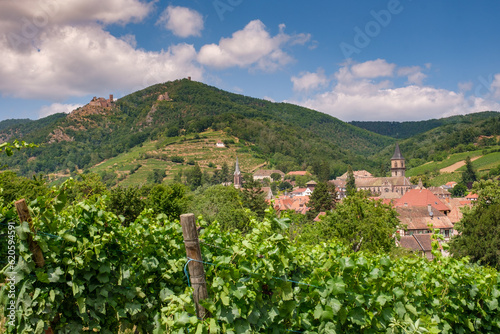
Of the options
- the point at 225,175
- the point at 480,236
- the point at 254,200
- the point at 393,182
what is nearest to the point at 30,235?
the point at 480,236

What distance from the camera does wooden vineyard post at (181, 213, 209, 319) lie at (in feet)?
11.2

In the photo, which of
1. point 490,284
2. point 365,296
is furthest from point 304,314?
point 490,284

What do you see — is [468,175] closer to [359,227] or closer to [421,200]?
[421,200]

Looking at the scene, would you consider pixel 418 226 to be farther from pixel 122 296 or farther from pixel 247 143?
pixel 247 143

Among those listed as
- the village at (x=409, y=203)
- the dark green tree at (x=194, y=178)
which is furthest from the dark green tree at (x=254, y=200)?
the dark green tree at (x=194, y=178)

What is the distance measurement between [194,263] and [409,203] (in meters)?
68.8

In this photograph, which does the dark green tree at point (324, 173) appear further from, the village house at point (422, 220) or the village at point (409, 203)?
the village house at point (422, 220)

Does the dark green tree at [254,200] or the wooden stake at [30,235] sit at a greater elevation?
the wooden stake at [30,235]

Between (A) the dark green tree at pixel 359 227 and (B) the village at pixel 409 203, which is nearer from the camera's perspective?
(A) the dark green tree at pixel 359 227

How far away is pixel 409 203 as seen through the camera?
64125 mm

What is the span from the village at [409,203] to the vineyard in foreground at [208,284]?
0.80 metres

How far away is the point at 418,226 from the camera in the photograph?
136ft

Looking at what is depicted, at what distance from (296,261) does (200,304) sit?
1.24 metres

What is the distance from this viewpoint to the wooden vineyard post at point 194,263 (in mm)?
3402
